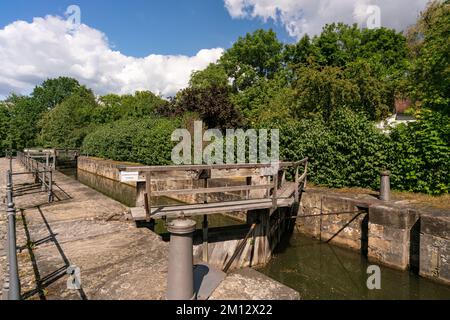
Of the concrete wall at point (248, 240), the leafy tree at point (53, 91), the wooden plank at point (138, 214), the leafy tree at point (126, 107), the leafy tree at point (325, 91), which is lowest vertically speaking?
the concrete wall at point (248, 240)

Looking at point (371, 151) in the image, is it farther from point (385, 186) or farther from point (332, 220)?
point (332, 220)

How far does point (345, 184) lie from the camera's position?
358 inches

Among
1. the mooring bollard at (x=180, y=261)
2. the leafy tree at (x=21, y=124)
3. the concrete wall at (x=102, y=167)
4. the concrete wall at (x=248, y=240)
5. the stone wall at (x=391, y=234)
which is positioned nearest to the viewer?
the mooring bollard at (x=180, y=261)

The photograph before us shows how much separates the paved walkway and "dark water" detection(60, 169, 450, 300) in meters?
2.96

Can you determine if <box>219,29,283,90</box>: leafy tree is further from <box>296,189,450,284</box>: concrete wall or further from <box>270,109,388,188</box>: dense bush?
<box>296,189,450,284</box>: concrete wall

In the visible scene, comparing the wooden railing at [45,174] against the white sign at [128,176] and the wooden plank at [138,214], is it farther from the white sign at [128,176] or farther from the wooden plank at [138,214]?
the white sign at [128,176]

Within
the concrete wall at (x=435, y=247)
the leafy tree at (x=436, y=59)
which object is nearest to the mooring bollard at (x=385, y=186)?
the concrete wall at (x=435, y=247)

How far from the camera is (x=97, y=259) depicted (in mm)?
3900

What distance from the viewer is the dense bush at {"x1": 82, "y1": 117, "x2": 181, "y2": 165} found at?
16.1 metres

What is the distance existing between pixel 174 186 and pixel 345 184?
7864 mm

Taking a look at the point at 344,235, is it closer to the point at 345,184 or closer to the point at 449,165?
the point at 345,184

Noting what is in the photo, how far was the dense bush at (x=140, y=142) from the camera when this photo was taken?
52.8 ft

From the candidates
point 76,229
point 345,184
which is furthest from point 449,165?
point 76,229

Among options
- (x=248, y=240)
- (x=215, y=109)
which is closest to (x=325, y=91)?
(x=215, y=109)
